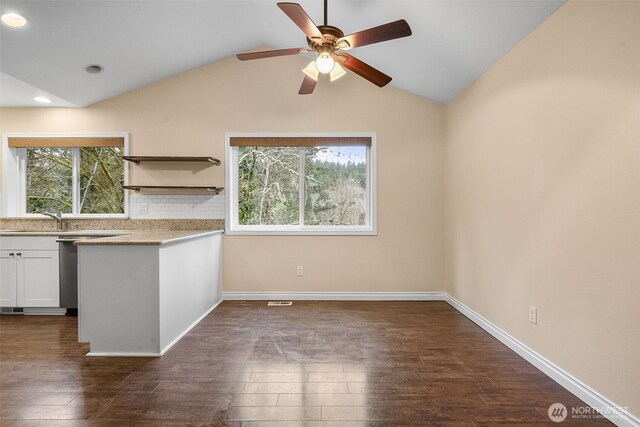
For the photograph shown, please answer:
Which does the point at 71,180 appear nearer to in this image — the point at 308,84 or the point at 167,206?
the point at 167,206

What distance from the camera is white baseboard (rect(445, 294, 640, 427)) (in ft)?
5.70

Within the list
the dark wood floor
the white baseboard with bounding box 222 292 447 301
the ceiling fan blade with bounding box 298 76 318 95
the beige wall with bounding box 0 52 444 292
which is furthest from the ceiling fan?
the white baseboard with bounding box 222 292 447 301

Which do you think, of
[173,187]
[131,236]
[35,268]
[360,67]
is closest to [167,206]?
[173,187]

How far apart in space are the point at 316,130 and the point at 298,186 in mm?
770

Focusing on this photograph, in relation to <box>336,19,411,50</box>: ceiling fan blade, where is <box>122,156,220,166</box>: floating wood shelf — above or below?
below

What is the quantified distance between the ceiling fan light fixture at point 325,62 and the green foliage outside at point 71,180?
3.35 meters

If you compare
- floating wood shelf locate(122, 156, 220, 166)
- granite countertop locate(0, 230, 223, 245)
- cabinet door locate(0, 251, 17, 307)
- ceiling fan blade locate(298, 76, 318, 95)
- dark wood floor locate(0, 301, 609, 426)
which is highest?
ceiling fan blade locate(298, 76, 318, 95)

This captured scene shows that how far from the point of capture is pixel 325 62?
7.38ft

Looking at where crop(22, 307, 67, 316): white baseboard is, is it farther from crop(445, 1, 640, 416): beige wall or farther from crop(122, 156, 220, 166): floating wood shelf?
crop(445, 1, 640, 416): beige wall

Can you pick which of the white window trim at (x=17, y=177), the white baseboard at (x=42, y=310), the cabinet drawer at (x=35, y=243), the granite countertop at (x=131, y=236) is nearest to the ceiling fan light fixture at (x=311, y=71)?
the granite countertop at (x=131, y=236)

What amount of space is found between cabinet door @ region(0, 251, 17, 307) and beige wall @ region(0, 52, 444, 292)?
1.56m

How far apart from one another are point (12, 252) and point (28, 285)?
0.40m

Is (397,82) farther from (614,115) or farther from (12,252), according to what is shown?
(12,252)

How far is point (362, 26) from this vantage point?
3.16 meters
